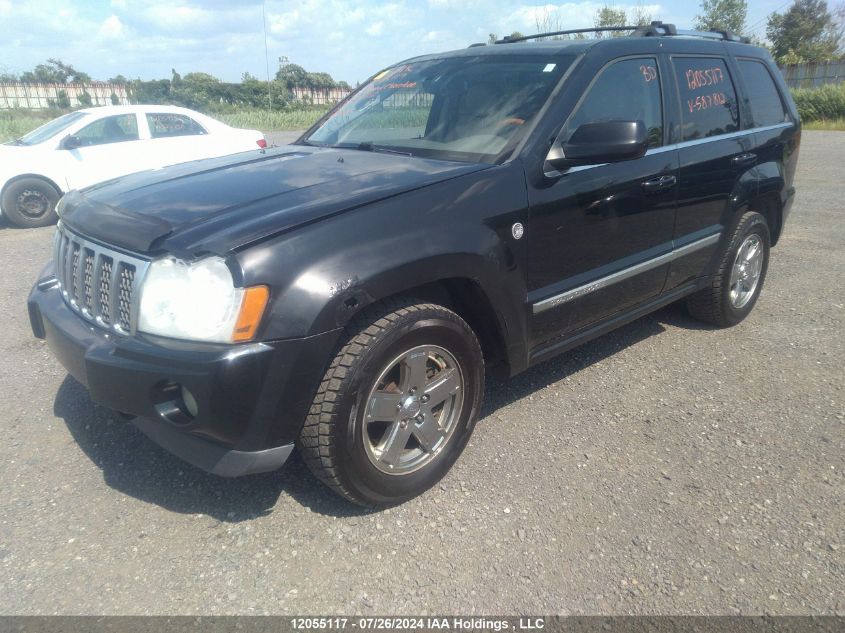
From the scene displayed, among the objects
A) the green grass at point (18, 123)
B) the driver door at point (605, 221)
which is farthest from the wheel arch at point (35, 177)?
the driver door at point (605, 221)

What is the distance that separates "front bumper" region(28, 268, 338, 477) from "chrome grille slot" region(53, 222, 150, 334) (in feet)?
0.38

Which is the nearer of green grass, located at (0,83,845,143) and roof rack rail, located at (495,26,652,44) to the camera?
roof rack rail, located at (495,26,652,44)

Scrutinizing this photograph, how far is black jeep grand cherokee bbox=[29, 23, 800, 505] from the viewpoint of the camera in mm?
2277

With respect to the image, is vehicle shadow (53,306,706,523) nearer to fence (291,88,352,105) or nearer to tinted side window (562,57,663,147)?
tinted side window (562,57,663,147)

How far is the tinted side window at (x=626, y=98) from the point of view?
328cm

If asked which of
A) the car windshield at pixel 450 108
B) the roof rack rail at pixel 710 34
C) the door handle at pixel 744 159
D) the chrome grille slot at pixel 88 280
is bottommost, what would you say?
the chrome grille slot at pixel 88 280

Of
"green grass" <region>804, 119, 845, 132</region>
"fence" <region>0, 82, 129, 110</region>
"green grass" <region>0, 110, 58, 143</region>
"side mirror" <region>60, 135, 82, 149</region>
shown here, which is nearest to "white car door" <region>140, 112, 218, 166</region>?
"side mirror" <region>60, 135, 82, 149</region>

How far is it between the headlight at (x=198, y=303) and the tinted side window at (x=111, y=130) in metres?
8.17

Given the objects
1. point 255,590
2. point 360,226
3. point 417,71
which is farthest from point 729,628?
point 417,71

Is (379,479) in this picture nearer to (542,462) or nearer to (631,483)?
(542,462)

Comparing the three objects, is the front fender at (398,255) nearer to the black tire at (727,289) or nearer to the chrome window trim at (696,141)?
the chrome window trim at (696,141)

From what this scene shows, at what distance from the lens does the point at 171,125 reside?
32.2 feet

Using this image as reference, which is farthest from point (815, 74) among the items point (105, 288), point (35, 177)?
point (105, 288)

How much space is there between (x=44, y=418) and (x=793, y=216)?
873 cm
